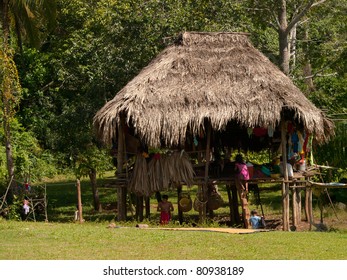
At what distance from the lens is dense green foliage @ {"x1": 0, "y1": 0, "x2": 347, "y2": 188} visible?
2392 centimetres

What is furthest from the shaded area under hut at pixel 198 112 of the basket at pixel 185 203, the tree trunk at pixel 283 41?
the tree trunk at pixel 283 41

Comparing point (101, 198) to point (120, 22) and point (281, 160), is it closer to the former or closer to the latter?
point (120, 22)

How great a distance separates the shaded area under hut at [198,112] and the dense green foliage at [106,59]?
244 centimetres

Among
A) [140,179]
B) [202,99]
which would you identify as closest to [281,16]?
[202,99]

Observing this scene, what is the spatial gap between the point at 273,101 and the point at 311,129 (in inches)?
41.1

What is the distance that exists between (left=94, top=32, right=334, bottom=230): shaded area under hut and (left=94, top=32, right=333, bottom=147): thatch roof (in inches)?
0.9

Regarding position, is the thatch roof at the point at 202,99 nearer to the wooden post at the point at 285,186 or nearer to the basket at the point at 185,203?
the wooden post at the point at 285,186

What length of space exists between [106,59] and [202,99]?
5.42 m

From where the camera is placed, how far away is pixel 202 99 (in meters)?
19.5

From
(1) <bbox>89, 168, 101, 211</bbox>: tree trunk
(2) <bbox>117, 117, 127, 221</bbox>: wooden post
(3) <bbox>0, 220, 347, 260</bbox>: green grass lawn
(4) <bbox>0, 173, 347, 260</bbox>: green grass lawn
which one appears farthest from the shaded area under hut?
(1) <bbox>89, 168, 101, 211</bbox>: tree trunk

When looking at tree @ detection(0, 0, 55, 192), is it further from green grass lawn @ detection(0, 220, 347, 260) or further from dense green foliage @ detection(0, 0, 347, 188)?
green grass lawn @ detection(0, 220, 347, 260)

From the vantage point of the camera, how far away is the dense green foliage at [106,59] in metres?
23.9

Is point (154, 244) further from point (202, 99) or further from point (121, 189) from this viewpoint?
point (121, 189)

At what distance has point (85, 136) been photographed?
984 inches
